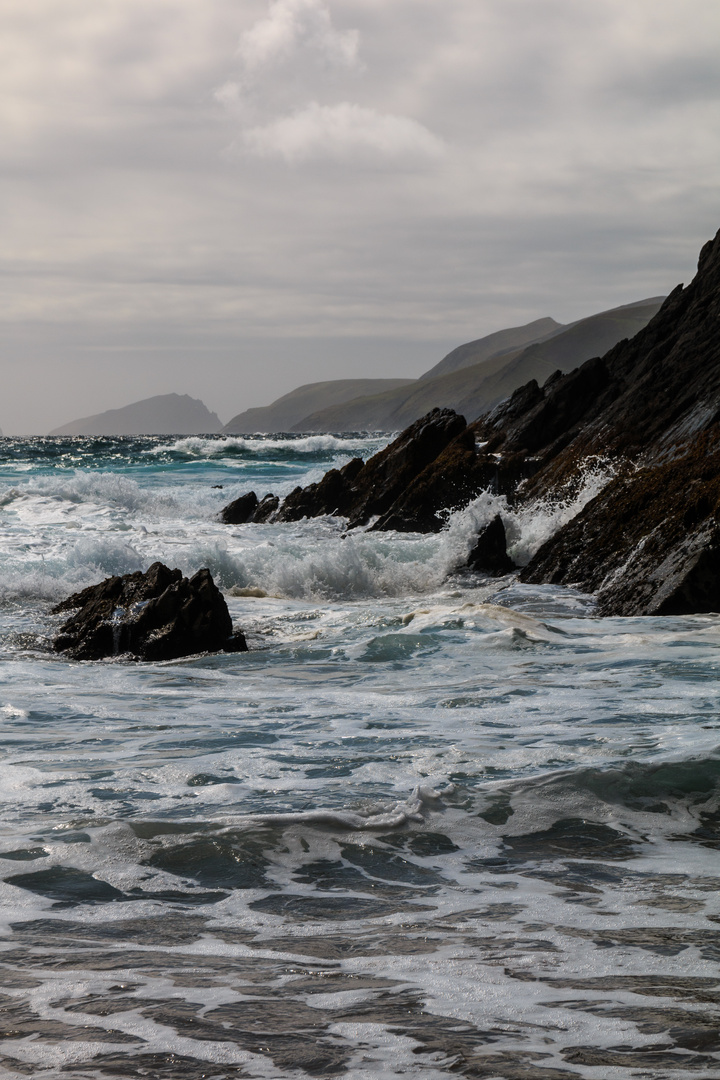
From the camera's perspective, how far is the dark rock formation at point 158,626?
9.79m

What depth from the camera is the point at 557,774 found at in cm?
518

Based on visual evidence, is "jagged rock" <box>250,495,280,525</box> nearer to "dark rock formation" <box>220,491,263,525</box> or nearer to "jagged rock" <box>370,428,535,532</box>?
"dark rock formation" <box>220,491,263,525</box>

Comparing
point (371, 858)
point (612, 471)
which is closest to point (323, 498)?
point (612, 471)

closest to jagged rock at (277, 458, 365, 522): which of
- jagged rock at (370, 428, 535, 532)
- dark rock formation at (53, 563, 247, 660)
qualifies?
jagged rock at (370, 428, 535, 532)

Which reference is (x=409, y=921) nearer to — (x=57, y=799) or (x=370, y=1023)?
(x=370, y=1023)

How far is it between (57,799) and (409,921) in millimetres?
2381

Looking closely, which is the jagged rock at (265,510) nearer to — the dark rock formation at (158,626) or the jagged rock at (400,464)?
the jagged rock at (400,464)

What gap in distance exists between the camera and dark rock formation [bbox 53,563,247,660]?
9.79 metres

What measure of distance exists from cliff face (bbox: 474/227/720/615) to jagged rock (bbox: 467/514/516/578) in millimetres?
818

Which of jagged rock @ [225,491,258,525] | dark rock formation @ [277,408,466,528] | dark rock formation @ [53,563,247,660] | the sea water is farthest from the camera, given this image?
jagged rock @ [225,491,258,525]

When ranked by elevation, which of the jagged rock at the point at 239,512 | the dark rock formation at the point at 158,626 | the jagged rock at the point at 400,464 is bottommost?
the dark rock formation at the point at 158,626

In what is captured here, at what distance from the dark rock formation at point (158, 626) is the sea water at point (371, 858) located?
304 millimetres

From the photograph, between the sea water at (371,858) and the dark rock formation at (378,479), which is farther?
the dark rock formation at (378,479)

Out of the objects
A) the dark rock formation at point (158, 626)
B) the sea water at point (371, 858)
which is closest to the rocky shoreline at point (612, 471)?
the sea water at point (371, 858)
